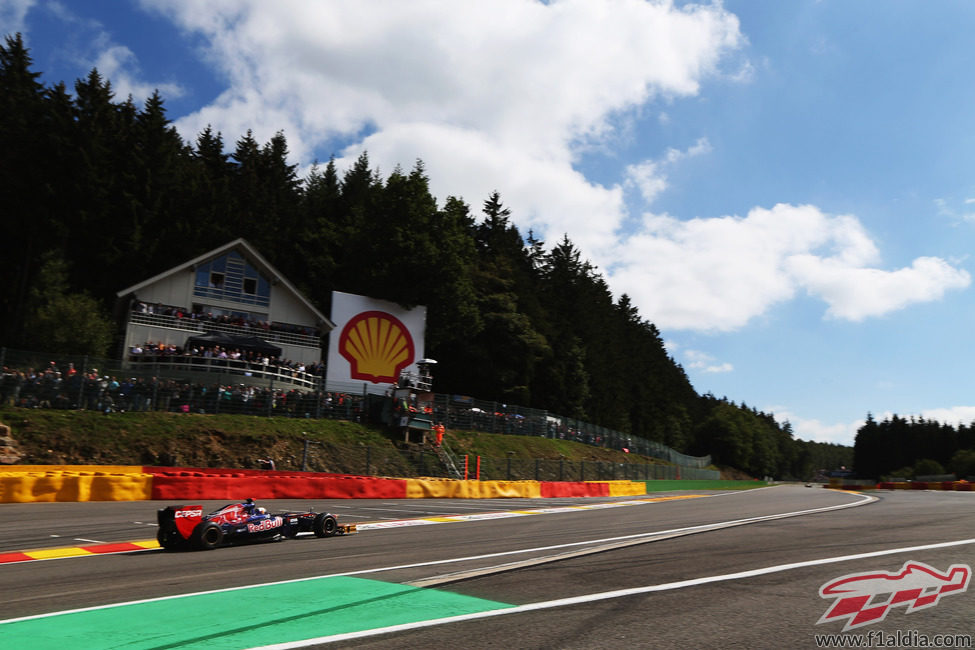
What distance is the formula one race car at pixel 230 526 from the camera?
11.4m

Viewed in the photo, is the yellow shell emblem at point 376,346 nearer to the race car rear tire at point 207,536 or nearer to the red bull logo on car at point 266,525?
the red bull logo on car at point 266,525

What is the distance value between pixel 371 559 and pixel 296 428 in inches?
980

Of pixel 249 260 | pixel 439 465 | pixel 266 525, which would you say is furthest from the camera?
pixel 249 260

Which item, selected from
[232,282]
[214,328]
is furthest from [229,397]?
[232,282]

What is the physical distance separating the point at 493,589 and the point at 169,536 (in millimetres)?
6335

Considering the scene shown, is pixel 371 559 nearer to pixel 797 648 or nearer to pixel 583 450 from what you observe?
pixel 797 648

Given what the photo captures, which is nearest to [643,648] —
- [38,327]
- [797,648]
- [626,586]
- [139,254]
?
[797,648]

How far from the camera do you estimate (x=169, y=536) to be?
37.2 ft

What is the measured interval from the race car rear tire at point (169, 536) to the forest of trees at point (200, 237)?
31.2 metres

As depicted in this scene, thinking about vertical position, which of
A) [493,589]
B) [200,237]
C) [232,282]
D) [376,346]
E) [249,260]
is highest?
[200,237]

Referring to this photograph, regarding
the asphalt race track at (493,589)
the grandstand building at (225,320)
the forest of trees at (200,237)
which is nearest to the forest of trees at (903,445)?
the forest of trees at (200,237)

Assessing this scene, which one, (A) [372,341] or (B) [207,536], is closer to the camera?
(B) [207,536]

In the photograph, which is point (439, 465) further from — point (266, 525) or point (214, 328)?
point (266, 525)

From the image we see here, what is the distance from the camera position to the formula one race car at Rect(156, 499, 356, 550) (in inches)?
448
